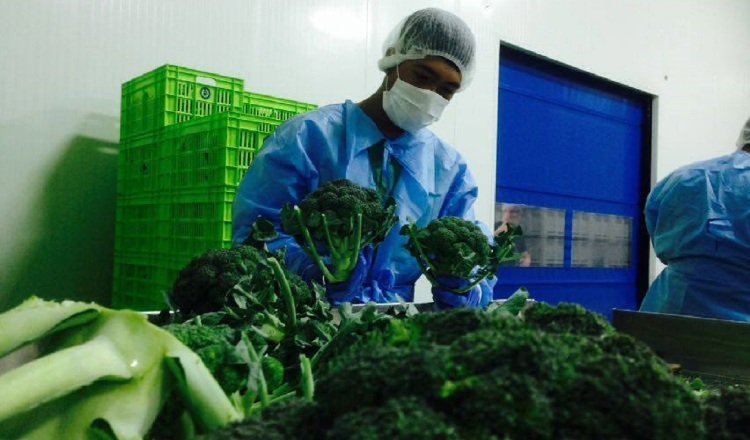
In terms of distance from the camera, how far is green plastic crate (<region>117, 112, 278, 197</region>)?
1795 mm

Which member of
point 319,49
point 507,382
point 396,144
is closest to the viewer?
point 507,382

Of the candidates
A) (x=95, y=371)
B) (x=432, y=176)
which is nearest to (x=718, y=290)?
(x=432, y=176)

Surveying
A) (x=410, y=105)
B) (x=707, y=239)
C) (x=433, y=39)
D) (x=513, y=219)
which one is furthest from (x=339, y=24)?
(x=707, y=239)

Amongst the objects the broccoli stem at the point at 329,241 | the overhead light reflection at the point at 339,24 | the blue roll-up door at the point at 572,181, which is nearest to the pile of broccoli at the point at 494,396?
the broccoli stem at the point at 329,241

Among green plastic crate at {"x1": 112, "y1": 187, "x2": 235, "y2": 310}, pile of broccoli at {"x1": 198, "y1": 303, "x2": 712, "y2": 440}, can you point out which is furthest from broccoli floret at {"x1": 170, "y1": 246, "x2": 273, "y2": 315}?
green plastic crate at {"x1": 112, "y1": 187, "x2": 235, "y2": 310}

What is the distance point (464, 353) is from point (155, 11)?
2161 millimetres

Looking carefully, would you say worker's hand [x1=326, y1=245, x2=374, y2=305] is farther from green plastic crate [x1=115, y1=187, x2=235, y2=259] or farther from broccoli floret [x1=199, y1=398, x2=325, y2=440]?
broccoli floret [x1=199, y1=398, x2=325, y2=440]

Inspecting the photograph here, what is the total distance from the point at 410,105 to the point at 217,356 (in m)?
1.31

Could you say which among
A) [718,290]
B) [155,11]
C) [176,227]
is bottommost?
[718,290]

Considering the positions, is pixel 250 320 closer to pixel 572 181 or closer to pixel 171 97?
pixel 171 97

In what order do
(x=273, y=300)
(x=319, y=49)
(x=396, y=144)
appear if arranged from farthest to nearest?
(x=319, y=49), (x=396, y=144), (x=273, y=300)

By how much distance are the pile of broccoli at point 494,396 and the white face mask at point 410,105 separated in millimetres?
1407

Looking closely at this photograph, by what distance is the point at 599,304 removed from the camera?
14.7 ft

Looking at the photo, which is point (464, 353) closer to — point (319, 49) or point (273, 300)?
point (273, 300)
